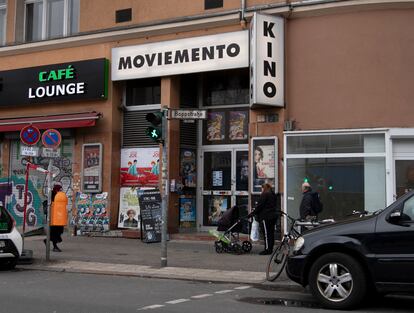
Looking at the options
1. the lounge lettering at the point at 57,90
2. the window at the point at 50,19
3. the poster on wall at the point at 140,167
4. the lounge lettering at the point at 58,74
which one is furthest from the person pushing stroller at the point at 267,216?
the window at the point at 50,19

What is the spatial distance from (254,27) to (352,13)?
2.53 meters

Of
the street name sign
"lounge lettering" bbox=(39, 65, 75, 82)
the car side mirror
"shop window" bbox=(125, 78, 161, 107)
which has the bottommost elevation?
the car side mirror

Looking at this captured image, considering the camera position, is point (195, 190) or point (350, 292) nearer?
point (350, 292)

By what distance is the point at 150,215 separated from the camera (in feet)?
53.8

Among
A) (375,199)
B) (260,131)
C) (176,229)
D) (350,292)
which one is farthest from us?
(176,229)

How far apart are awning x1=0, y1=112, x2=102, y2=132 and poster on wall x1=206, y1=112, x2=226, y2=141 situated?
3.39 metres

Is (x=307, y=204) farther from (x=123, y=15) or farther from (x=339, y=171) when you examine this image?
(x=123, y=15)

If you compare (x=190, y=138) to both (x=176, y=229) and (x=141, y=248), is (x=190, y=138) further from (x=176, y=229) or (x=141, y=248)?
(x=141, y=248)

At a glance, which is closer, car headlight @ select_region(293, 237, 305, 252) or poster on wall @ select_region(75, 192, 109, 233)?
car headlight @ select_region(293, 237, 305, 252)

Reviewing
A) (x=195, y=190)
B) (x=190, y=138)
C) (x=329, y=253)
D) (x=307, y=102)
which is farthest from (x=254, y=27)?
(x=329, y=253)

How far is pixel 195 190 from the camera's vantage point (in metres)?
18.1

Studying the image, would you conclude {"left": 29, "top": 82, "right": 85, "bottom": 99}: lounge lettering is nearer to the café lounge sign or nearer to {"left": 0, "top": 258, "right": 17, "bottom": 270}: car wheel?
the café lounge sign

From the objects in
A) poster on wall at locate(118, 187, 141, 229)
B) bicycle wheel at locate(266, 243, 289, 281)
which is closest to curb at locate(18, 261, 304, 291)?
bicycle wheel at locate(266, 243, 289, 281)

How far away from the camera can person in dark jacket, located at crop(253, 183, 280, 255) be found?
45.0 feet
